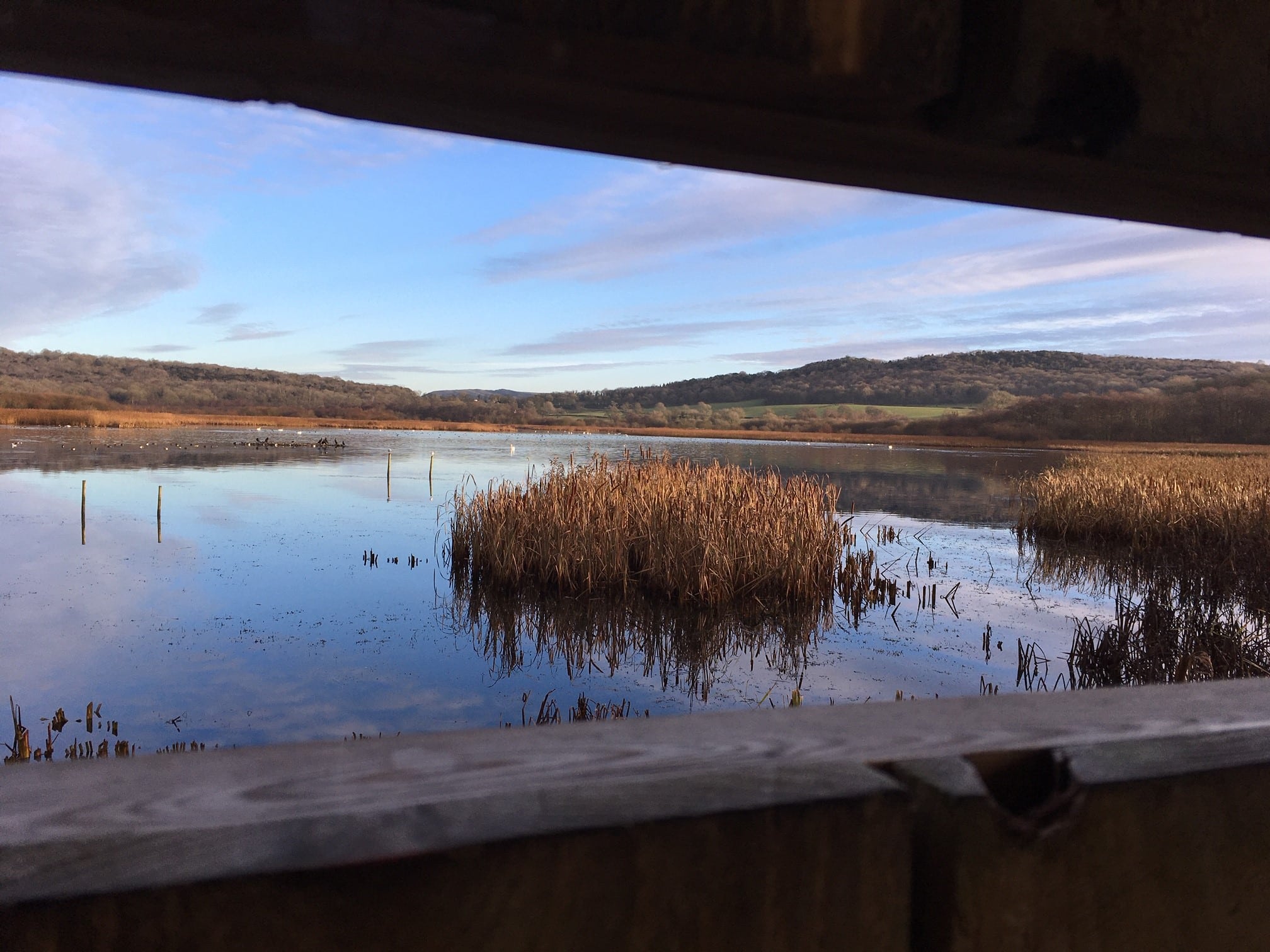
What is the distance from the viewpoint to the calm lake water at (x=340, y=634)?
8.15 m

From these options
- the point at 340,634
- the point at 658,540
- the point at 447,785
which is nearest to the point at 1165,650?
the point at 658,540

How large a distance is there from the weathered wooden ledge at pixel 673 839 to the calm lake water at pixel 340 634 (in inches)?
14.3

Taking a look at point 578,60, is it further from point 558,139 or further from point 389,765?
point 389,765

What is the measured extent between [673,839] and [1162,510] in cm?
1782

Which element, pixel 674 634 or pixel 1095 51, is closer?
pixel 1095 51

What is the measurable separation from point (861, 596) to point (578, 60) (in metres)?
12.1

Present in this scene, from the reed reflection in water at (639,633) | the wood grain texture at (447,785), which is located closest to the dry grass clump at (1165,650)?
the reed reflection in water at (639,633)

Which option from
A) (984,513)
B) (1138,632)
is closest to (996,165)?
(1138,632)

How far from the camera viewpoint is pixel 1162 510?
1522 cm

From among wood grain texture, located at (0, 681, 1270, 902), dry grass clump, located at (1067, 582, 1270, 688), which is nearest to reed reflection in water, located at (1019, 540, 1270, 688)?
dry grass clump, located at (1067, 582, 1270, 688)

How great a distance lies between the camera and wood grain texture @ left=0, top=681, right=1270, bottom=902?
521mm

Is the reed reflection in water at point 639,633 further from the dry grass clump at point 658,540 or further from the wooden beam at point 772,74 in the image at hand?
the wooden beam at point 772,74

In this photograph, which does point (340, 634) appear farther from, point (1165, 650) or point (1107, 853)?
point (1107, 853)

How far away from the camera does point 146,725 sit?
757 centimetres
